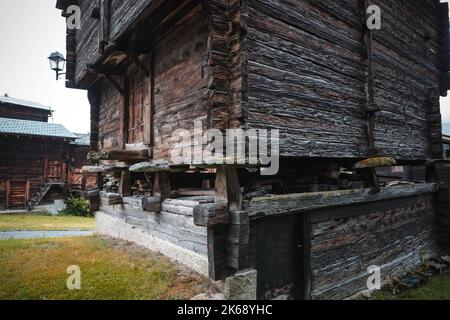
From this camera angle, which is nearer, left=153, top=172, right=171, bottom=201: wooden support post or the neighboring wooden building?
left=153, top=172, right=171, bottom=201: wooden support post

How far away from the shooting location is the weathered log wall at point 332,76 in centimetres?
426

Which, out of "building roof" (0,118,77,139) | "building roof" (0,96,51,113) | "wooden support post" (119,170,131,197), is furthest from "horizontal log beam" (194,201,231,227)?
"building roof" (0,96,51,113)

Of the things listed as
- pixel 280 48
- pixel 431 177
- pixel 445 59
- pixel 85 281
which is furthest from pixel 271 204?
pixel 445 59

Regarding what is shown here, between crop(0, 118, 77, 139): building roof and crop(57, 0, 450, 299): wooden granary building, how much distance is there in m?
14.3

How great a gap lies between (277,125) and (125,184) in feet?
15.1

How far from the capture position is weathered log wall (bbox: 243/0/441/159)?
A: 4.26 m

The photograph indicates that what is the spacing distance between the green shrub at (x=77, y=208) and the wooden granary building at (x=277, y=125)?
1149 centimetres

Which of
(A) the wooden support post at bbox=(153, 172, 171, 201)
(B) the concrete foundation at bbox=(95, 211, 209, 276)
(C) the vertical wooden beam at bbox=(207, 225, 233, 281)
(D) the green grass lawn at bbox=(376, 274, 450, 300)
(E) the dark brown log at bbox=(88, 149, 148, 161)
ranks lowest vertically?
(D) the green grass lawn at bbox=(376, 274, 450, 300)

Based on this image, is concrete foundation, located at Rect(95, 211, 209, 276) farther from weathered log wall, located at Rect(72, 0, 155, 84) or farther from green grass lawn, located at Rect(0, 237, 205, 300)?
weathered log wall, located at Rect(72, 0, 155, 84)

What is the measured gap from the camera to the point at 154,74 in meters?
6.04

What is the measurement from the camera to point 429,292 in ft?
21.5

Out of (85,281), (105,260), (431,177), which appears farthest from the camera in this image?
(431,177)

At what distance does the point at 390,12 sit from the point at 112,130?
835 centimetres

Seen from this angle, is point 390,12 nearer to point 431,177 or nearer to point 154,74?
point 431,177
